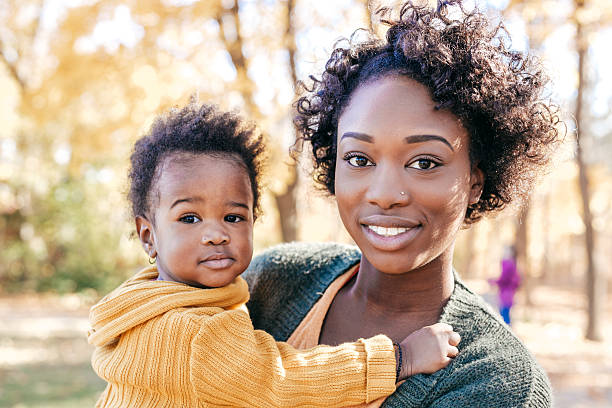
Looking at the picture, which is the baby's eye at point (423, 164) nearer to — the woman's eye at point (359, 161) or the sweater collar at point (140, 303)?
the woman's eye at point (359, 161)

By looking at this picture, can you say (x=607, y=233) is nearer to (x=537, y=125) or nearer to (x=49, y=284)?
(x=49, y=284)

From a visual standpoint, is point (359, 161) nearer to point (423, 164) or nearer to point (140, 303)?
point (423, 164)

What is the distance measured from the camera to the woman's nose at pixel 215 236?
2.12 m

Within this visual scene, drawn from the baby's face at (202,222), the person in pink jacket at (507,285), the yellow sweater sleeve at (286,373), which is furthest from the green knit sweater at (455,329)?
the person in pink jacket at (507,285)

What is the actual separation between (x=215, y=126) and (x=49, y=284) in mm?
15074

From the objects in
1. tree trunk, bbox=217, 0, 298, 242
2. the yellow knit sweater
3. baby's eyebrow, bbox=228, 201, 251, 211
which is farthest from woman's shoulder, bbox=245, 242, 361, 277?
tree trunk, bbox=217, 0, 298, 242

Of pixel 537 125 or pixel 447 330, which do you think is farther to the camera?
pixel 537 125

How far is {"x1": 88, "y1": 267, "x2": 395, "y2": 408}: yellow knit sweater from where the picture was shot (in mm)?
1833

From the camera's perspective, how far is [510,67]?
2012 millimetres

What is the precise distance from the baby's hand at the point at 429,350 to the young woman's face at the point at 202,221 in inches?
27.1

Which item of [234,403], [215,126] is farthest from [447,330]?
[215,126]

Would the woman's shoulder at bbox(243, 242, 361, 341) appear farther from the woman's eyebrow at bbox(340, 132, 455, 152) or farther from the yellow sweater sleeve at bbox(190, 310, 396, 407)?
the woman's eyebrow at bbox(340, 132, 455, 152)

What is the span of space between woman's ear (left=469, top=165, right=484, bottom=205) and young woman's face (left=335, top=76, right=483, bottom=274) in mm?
121

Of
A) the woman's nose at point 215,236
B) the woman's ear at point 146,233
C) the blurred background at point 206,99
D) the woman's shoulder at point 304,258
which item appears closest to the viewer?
the woman's nose at point 215,236
